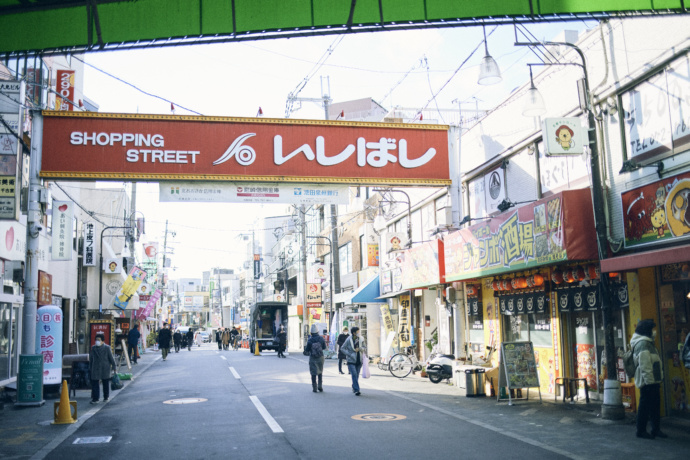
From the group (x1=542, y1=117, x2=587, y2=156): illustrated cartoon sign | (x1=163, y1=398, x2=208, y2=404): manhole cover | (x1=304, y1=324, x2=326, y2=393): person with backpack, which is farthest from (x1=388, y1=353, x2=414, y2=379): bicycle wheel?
(x1=542, y1=117, x2=587, y2=156): illustrated cartoon sign

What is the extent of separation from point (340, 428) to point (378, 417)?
1522mm

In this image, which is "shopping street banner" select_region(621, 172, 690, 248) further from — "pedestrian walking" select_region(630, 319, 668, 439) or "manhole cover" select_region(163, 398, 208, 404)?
"manhole cover" select_region(163, 398, 208, 404)

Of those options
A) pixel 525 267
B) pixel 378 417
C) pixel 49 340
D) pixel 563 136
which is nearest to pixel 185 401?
pixel 49 340

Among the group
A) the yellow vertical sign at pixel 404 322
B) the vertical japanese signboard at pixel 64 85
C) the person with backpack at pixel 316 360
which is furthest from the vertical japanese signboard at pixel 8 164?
the yellow vertical sign at pixel 404 322

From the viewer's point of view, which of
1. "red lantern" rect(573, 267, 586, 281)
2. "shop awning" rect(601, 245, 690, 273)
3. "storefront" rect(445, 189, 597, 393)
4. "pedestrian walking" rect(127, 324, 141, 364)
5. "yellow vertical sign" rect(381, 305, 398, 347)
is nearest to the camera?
"shop awning" rect(601, 245, 690, 273)

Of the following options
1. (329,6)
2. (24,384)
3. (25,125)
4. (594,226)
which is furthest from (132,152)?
(594,226)

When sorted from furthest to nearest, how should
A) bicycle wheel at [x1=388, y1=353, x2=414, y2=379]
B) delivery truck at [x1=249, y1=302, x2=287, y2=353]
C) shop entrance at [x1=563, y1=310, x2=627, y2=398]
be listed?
delivery truck at [x1=249, y1=302, x2=287, y2=353] → bicycle wheel at [x1=388, y1=353, x2=414, y2=379] → shop entrance at [x1=563, y1=310, x2=627, y2=398]

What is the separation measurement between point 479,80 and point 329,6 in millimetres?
6547

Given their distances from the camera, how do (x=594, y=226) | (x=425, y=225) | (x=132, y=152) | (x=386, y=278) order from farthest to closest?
(x=386, y=278)
(x=425, y=225)
(x=132, y=152)
(x=594, y=226)

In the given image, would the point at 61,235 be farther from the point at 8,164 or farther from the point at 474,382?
the point at 474,382

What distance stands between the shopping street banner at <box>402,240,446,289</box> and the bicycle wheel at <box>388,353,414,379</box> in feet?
8.44

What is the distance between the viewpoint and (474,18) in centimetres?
692

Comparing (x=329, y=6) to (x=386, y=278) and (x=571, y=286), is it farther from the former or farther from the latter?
(x=386, y=278)

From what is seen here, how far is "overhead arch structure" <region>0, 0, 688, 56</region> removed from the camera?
6.96 m
